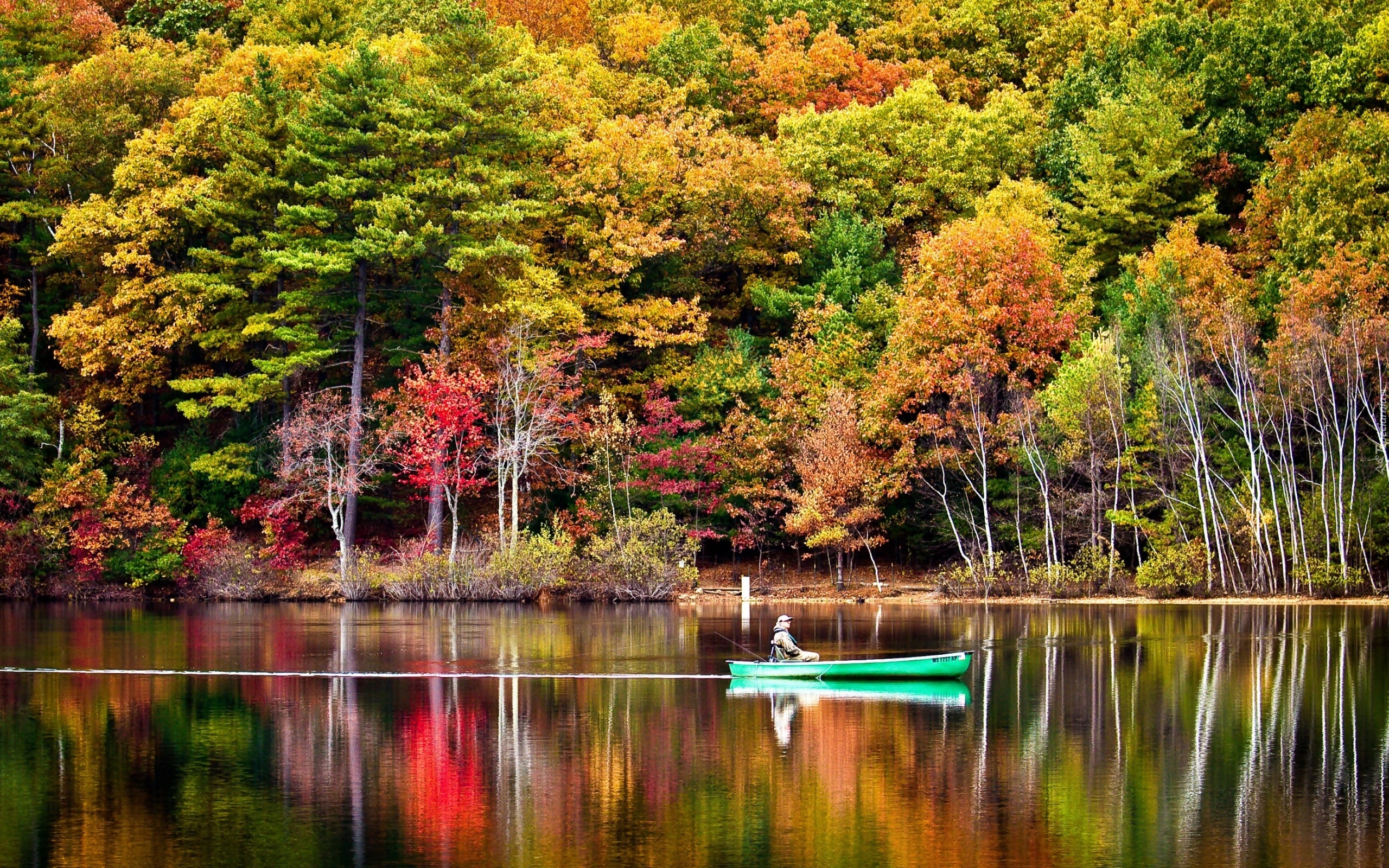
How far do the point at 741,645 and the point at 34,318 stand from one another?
122ft

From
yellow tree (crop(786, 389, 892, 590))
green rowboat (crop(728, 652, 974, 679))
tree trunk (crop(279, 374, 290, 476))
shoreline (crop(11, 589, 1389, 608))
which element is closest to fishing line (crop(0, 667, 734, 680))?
green rowboat (crop(728, 652, 974, 679))

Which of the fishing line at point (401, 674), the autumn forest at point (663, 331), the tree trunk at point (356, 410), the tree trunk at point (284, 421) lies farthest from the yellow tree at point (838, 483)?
the fishing line at point (401, 674)

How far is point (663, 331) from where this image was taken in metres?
60.2

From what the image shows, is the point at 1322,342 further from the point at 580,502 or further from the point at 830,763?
the point at 830,763

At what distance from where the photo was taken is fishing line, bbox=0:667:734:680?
3106 centimetres

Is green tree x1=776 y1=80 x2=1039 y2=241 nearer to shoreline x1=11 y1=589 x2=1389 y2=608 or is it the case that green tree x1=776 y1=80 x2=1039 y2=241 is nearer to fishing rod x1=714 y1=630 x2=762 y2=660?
shoreline x1=11 y1=589 x2=1389 y2=608

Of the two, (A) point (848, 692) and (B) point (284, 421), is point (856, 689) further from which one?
(B) point (284, 421)

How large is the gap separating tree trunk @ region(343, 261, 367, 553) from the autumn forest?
0.70ft

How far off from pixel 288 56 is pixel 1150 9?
128 ft

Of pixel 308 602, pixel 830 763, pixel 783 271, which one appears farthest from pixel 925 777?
pixel 783 271

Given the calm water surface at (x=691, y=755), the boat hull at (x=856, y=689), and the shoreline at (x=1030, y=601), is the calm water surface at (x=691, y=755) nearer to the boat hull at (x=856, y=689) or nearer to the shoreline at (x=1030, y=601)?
the boat hull at (x=856, y=689)

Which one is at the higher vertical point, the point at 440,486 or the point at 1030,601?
the point at 440,486

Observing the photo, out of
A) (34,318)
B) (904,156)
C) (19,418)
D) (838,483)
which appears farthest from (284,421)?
(904,156)

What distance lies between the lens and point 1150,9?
245 feet
